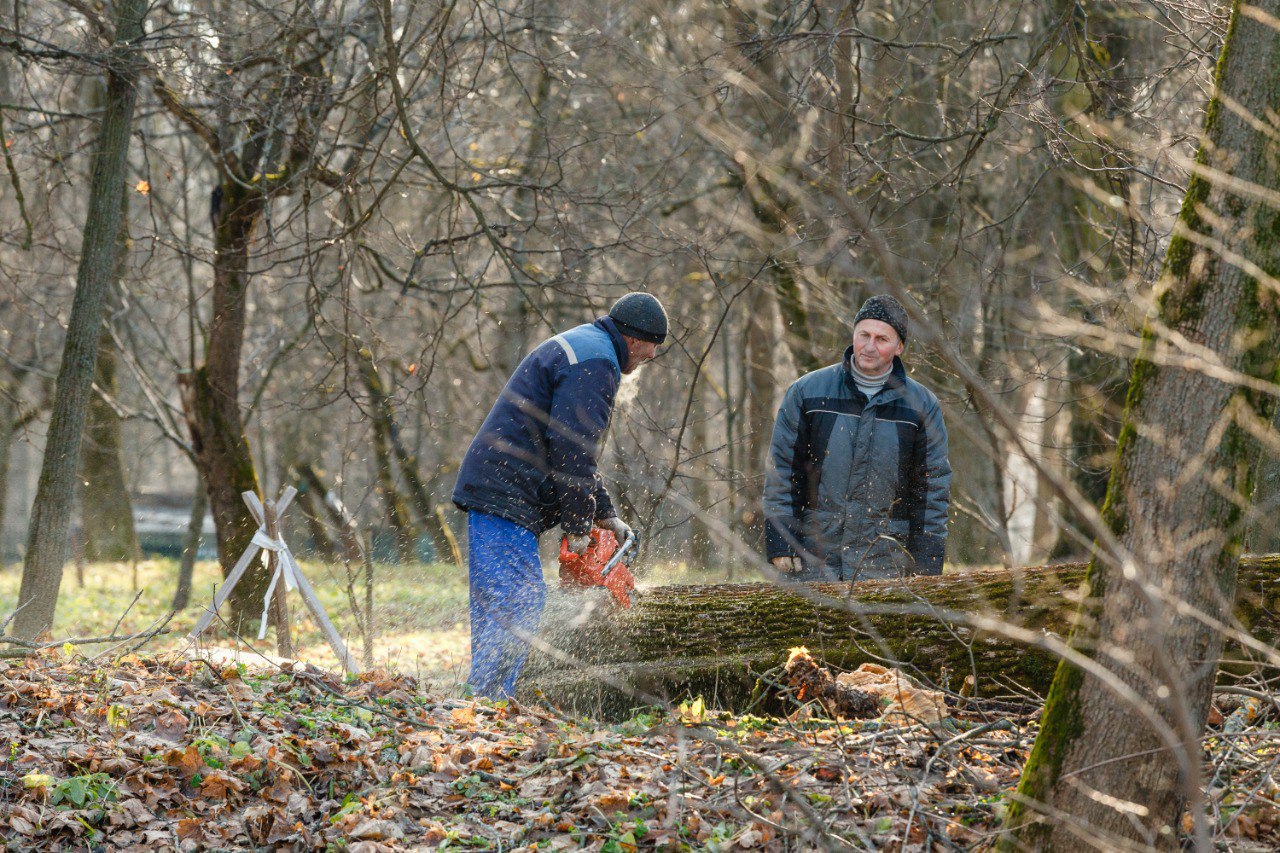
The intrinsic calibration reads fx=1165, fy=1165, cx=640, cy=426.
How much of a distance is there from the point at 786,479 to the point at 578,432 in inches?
46.6

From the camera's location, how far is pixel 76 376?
25.0 ft

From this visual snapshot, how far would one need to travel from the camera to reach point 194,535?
14.4 meters

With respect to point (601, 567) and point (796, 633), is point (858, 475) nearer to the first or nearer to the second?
point (796, 633)

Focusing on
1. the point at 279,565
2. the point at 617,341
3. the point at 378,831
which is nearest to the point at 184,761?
the point at 378,831

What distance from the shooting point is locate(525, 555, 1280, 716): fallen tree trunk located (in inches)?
186

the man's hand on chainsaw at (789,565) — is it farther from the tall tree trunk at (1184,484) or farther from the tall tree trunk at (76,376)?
the tall tree trunk at (76,376)

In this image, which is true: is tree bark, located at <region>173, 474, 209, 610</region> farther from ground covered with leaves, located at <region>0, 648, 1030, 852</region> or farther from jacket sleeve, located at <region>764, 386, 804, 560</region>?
jacket sleeve, located at <region>764, 386, 804, 560</region>

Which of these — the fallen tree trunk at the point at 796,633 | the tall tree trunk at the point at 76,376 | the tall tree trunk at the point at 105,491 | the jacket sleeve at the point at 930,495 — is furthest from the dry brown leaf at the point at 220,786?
the tall tree trunk at the point at 105,491

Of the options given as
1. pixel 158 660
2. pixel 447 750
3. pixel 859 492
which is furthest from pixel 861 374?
pixel 158 660

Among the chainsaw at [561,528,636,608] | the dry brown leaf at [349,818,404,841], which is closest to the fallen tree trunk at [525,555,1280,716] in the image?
the chainsaw at [561,528,636,608]

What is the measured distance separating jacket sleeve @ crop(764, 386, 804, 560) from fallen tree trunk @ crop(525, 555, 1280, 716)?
31 centimetres

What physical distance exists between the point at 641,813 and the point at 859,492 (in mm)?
2627

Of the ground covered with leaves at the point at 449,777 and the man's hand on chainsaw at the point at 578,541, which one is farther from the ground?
the man's hand on chainsaw at the point at 578,541

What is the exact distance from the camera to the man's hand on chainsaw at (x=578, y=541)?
5695 mm
